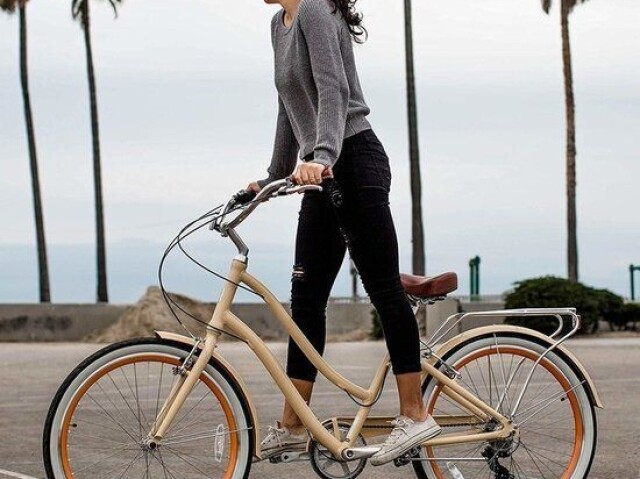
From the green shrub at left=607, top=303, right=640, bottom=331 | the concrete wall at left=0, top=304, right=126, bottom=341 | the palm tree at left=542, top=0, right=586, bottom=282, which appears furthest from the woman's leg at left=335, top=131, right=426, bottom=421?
the palm tree at left=542, top=0, right=586, bottom=282

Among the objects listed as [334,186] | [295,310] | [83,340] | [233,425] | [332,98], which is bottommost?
[83,340]

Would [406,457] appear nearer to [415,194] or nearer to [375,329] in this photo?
[375,329]

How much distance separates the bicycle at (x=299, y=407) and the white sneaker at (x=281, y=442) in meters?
0.03

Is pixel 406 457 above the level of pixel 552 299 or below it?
above

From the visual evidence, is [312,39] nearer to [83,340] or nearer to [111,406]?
[111,406]

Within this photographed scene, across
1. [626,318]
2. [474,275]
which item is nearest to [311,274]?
[626,318]

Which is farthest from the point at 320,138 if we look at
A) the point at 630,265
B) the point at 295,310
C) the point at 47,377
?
the point at 630,265

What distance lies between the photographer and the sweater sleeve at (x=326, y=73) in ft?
14.7

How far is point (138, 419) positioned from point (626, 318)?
70.8ft

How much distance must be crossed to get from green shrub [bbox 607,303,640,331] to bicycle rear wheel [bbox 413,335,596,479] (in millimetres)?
20234

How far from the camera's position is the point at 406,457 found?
486 cm

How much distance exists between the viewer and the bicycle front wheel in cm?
439

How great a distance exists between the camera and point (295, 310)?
4.90 meters

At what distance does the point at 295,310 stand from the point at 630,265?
27992 millimetres
